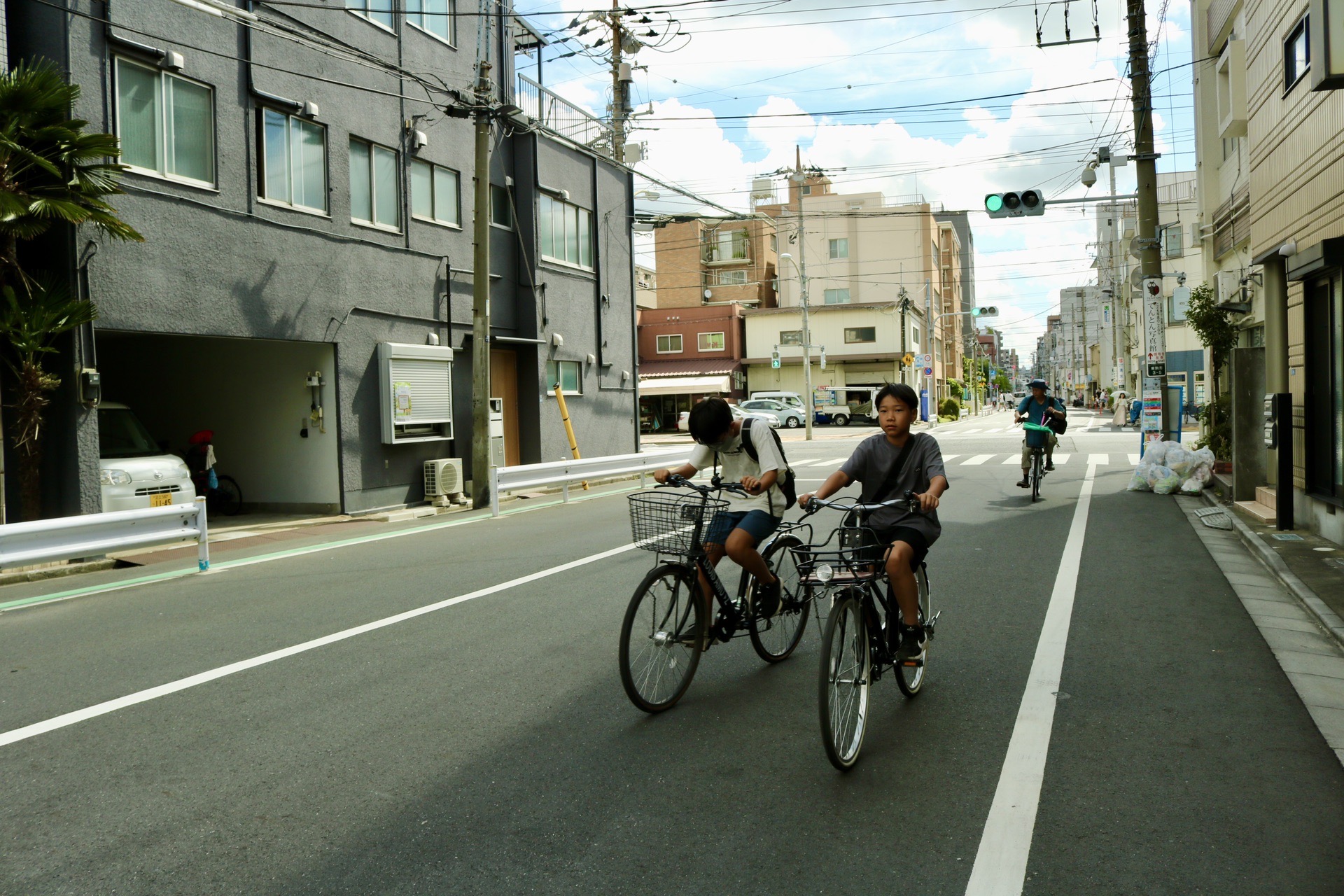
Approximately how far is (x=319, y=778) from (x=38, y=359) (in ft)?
28.4

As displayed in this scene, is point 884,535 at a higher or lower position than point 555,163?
lower

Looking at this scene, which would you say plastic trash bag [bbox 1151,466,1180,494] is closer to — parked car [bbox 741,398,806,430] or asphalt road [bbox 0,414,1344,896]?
asphalt road [bbox 0,414,1344,896]

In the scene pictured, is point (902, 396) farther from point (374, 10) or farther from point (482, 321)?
point (374, 10)

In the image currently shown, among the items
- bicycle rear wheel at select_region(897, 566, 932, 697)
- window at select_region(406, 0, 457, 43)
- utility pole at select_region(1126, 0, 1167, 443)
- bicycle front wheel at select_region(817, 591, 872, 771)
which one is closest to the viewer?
bicycle front wheel at select_region(817, 591, 872, 771)

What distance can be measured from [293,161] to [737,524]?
1222 cm

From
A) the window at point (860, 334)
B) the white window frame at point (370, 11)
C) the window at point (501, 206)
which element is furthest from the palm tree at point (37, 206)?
the window at point (860, 334)

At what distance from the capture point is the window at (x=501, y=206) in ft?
67.2

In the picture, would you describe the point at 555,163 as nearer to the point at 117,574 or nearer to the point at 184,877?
the point at 117,574

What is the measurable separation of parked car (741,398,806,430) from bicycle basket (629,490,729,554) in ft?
148

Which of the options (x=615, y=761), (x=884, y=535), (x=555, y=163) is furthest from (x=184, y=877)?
(x=555, y=163)

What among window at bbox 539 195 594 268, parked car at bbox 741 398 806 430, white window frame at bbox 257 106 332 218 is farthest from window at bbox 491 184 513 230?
parked car at bbox 741 398 806 430

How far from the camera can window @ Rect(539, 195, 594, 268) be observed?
2164 cm

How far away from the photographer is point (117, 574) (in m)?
10.5

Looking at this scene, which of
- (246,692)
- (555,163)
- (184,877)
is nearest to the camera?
(184,877)
